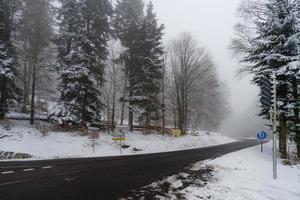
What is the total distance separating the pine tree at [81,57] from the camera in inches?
756

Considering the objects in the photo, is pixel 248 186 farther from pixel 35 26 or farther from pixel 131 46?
pixel 35 26

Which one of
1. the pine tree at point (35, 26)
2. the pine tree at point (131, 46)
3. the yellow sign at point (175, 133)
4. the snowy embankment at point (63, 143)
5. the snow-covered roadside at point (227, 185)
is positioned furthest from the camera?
the yellow sign at point (175, 133)

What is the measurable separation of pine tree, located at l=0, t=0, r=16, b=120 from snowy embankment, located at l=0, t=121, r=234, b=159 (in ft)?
7.27

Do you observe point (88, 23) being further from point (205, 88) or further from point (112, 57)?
point (205, 88)

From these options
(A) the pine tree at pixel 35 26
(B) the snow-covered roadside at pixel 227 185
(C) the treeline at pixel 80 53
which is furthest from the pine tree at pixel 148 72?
(B) the snow-covered roadside at pixel 227 185

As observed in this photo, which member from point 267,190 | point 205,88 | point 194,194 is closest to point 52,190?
point 194,194

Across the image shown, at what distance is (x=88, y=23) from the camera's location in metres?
21.0

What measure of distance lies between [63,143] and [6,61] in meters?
7.89

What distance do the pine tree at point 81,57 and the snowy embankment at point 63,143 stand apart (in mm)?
2004

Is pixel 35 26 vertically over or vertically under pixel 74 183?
over

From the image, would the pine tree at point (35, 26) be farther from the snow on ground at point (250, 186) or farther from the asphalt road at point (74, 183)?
the snow on ground at point (250, 186)

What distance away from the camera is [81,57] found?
19.5 meters

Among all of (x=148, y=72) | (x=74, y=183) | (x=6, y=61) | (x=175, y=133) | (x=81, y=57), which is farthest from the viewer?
(x=175, y=133)

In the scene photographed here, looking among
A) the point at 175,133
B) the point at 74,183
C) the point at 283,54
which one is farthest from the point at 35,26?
the point at 283,54
